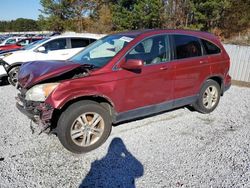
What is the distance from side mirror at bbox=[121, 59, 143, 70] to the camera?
3.41 meters

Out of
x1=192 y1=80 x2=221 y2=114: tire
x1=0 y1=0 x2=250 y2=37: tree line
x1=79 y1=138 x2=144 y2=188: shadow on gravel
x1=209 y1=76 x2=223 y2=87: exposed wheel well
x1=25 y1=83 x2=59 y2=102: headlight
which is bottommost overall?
x1=79 y1=138 x2=144 y2=188: shadow on gravel

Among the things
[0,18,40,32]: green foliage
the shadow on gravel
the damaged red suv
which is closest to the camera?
the shadow on gravel

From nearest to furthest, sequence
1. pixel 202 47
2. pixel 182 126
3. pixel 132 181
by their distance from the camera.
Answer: pixel 132 181 → pixel 182 126 → pixel 202 47

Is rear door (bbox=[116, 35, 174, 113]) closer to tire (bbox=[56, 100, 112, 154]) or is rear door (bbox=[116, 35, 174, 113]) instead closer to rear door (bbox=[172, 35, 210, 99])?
rear door (bbox=[172, 35, 210, 99])

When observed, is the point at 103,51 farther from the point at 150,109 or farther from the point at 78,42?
the point at 78,42

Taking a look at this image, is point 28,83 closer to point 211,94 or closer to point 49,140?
point 49,140

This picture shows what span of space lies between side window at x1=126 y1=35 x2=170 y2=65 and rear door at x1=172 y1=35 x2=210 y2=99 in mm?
207

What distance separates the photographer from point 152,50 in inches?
158

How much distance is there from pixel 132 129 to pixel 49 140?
1459 millimetres

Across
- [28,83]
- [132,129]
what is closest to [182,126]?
[132,129]

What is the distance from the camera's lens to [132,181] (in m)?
2.82

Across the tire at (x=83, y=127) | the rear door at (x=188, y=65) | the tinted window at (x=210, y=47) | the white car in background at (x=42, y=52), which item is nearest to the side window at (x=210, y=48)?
the tinted window at (x=210, y=47)

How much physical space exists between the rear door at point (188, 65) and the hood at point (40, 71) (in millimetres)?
1868

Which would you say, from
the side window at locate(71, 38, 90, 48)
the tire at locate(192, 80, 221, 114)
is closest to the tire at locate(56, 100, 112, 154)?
the tire at locate(192, 80, 221, 114)
